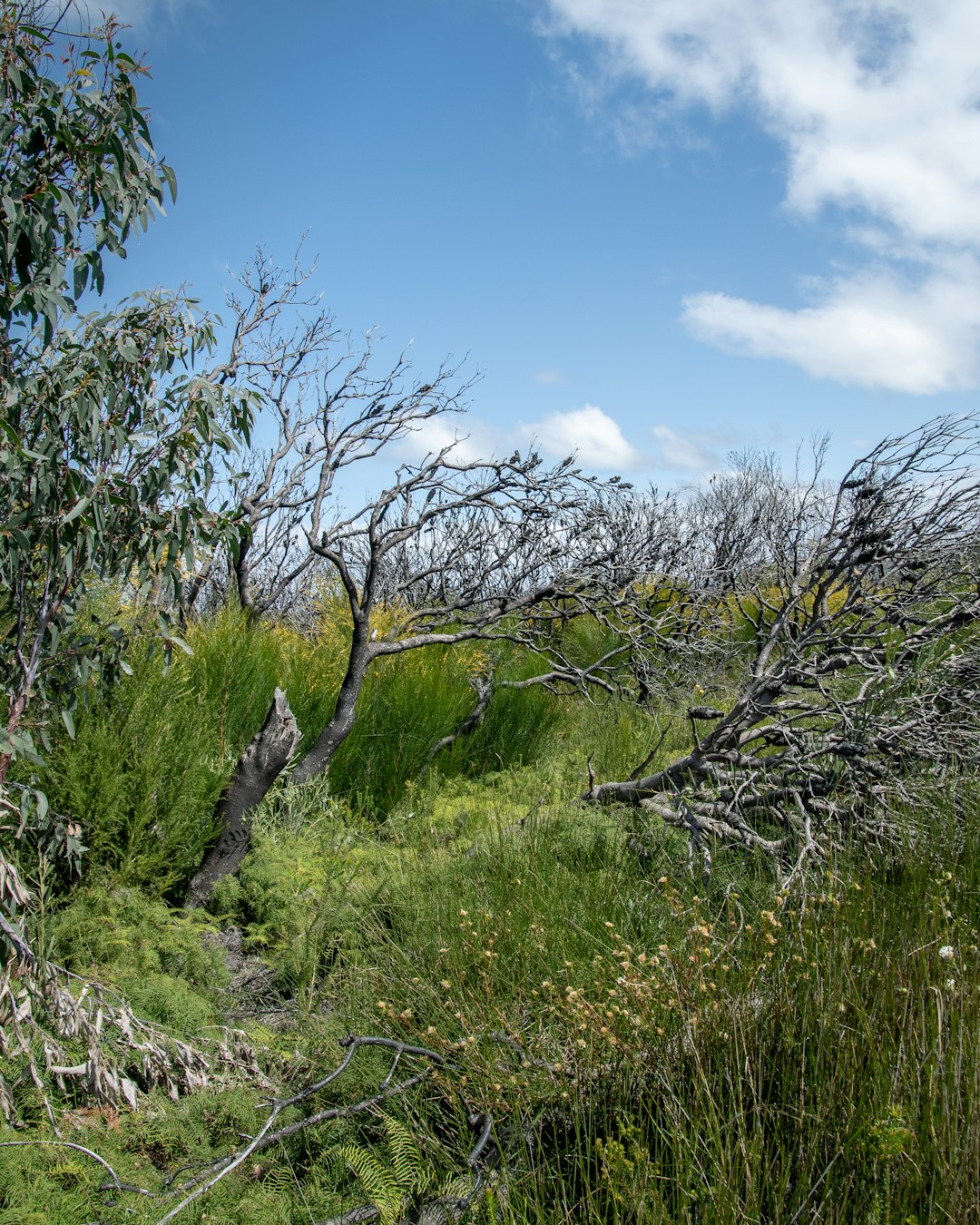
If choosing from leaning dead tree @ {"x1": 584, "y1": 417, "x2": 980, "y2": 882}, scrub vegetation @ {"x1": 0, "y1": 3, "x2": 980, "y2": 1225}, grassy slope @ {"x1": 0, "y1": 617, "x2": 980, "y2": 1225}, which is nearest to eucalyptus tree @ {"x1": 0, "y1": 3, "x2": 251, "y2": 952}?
scrub vegetation @ {"x1": 0, "y1": 3, "x2": 980, "y2": 1225}

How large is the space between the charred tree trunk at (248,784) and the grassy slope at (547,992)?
11 centimetres

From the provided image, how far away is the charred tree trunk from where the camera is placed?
502 centimetres

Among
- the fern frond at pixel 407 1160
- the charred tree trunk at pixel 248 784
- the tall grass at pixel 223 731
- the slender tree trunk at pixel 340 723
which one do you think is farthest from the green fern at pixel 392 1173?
the slender tree trunk at pixel 340 723

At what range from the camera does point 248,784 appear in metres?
5.19

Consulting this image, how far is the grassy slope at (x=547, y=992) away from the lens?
7.02 feet

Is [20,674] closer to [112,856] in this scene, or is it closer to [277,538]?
[112,856]

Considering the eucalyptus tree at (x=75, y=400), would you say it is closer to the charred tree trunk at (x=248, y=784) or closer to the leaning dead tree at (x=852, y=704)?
the charred tree trunk at (x=248, y=784)

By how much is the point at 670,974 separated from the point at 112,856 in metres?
2.93

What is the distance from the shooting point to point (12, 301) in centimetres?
278

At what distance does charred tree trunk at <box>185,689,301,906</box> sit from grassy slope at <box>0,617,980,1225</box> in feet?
0.37

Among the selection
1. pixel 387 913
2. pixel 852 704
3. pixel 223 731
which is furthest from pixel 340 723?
pixel 852 704

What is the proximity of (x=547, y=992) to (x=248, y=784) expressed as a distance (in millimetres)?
2522

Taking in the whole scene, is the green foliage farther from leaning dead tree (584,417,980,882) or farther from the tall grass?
leaning dead tree (584,417,980,882)

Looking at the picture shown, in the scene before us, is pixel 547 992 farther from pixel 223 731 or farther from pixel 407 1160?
pixel 223 731
